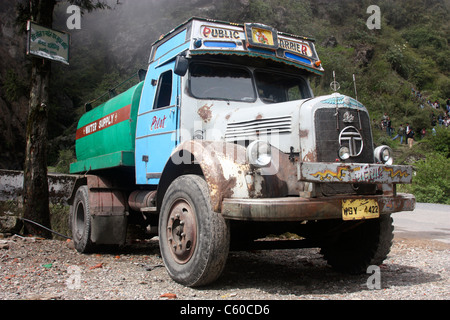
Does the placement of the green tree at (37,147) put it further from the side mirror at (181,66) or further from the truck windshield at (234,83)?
the side mirror at (181,66)

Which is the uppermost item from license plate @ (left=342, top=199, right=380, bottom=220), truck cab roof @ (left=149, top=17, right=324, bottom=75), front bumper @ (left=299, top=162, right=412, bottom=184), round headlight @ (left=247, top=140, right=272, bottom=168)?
truck cab roof @ (left=149, top=17, right=324, bottom=75)

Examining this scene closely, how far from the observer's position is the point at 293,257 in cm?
700

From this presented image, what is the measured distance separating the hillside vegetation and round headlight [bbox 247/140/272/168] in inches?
572

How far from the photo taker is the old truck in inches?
162

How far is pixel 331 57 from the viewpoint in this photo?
39.2m

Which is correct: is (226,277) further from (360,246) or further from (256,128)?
(256,128)

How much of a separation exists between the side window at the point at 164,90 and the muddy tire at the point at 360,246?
2797 millimetres

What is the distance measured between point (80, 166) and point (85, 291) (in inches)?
170

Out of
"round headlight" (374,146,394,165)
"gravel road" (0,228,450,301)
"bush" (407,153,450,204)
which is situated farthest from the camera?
"bush" (407,153,450,204)

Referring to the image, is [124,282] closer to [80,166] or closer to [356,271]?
[356,271]

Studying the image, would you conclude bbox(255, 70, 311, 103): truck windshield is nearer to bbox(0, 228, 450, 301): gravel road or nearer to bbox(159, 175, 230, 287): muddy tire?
bbox(159, 175, 230, 287): muddy tire

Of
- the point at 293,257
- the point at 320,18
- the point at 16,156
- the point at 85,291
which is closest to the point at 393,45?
the point at 320,18

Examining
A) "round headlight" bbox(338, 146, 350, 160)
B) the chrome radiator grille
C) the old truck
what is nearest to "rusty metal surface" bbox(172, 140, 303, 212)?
the old truck
